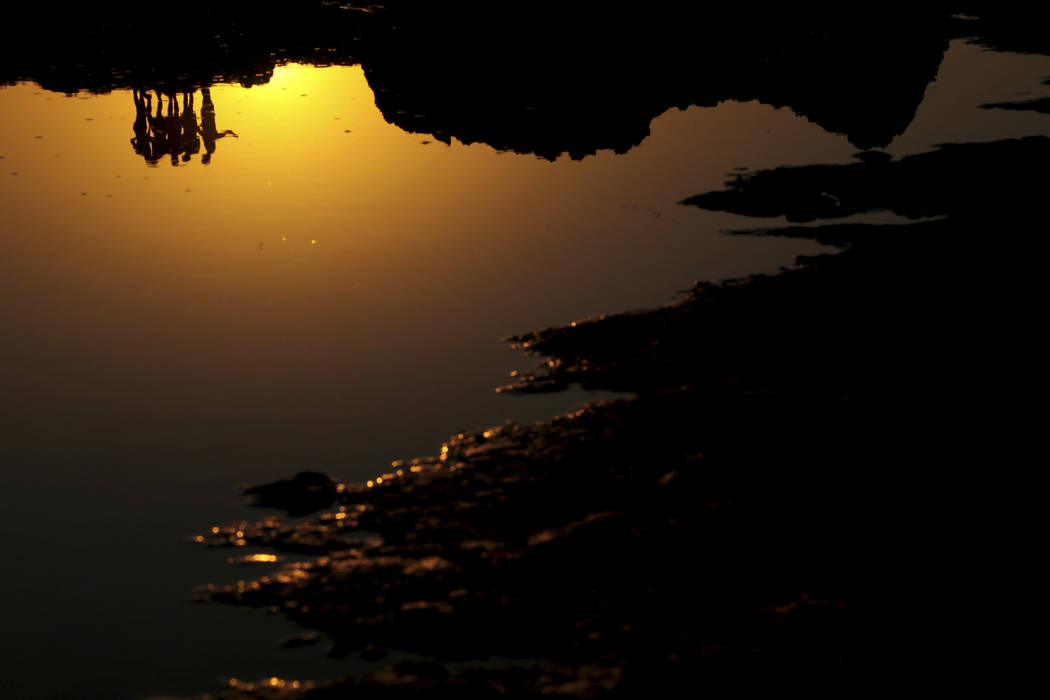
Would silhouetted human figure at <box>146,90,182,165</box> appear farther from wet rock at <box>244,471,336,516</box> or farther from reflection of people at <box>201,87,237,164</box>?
wet rock at <box>244,471,336,516</box>

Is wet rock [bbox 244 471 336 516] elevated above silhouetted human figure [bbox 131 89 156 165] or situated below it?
below

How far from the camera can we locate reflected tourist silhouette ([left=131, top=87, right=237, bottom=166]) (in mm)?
27875

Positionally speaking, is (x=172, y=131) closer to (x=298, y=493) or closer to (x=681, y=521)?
(x=298, y=493)

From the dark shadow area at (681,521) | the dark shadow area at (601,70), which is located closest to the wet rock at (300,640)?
the dark shadow area at (681,521)

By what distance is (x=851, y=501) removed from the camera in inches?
467

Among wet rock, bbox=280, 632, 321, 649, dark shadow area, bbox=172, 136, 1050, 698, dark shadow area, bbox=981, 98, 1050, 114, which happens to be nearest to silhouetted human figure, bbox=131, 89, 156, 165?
dark shadow area, bbox=172, 136, 1050, 698

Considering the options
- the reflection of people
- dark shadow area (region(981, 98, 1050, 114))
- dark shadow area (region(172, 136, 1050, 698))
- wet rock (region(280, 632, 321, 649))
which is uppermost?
the reflection of people

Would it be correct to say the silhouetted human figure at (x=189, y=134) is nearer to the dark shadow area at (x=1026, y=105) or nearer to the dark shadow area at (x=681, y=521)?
the dark shadow area at (x=681, y=521)

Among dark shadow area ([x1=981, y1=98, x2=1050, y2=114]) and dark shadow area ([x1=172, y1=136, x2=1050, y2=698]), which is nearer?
dark shadow area ([x1=172, y1=136, x2=1050, y2=698])

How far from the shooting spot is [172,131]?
94.1 ft

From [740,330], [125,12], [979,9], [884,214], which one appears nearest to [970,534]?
[740,330]

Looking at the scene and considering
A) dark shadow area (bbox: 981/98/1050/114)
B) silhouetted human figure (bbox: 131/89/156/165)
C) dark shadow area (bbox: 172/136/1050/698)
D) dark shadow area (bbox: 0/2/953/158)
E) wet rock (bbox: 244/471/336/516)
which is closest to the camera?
dark shadow area (bbox: 172/136/1050/698)

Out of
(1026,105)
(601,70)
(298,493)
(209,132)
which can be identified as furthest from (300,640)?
(1026,105)

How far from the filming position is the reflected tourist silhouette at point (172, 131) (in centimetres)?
2788
